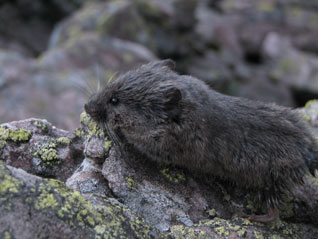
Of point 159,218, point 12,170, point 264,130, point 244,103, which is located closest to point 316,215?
point 264,130

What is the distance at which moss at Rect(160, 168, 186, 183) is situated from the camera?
4824 mm

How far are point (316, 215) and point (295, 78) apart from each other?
1289 centimetres

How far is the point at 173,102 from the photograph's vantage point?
4.96 meters

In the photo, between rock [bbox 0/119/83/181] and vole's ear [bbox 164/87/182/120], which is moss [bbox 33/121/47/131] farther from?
vole's ear [bbox 164/87/182/120]

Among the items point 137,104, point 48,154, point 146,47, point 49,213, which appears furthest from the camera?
point 146,47

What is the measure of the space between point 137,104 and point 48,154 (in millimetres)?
1312

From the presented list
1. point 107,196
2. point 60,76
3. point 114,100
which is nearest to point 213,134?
point 114,100

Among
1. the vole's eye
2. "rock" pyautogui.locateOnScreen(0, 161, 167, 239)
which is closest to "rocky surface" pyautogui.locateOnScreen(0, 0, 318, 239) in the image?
"rock" pyautogui.locateOnScreen(0, 161, 167, 239)

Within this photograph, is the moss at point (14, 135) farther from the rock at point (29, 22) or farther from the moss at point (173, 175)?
the rock at point (29, 22)

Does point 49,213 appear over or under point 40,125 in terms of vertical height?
under

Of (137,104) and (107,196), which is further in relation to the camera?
(137,104)

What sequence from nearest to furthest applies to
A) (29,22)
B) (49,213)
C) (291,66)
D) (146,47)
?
(49,213)
(146,47)
(29,22)
(291,66)

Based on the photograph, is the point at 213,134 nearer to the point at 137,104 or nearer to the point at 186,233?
the point at 137,104

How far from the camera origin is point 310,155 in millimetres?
4922
